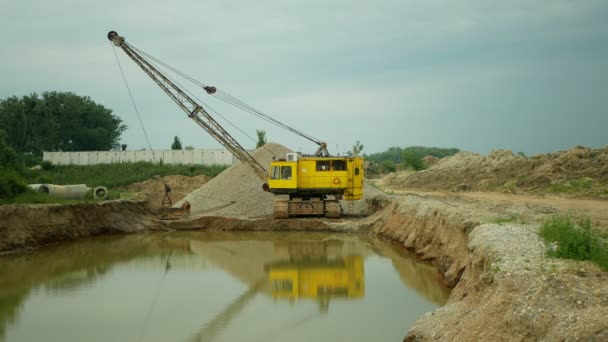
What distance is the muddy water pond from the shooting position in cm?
908

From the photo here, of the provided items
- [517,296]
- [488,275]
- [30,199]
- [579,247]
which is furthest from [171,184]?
[517,296]

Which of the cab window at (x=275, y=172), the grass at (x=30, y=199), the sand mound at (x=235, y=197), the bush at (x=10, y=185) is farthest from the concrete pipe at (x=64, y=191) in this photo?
the cab window at (x=275, y=172)

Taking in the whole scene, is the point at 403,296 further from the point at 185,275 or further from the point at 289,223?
the point at 289,223

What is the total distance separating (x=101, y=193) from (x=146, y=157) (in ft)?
67.7

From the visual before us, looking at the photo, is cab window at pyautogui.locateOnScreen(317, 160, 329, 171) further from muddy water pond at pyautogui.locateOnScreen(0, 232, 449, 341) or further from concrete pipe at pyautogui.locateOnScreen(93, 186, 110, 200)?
concrete pipe at pyautogui.locateOnScreen(93, 186, 110, 200)

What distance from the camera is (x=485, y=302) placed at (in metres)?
6.66

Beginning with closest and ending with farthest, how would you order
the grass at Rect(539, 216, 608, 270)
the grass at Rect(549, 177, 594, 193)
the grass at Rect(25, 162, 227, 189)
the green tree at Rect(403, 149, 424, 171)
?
the grass at Rect(539, 216, 608, 270), the grass at Rect(549, 177, 594, 193), the grass at Rect(25, 162, 227, 189), the green tree at Rect(403, 149, 424, 171)

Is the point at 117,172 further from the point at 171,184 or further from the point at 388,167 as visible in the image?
the point at 388,167

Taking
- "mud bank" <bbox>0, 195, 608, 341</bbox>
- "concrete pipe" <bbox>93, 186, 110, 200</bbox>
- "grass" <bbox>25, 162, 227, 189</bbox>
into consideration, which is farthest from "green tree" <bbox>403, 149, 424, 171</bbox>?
"mud bank" <bbox>0, 195, 608, 341</bbox>

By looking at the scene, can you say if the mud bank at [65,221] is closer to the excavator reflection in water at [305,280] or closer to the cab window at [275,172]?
the cab window at [275,172]

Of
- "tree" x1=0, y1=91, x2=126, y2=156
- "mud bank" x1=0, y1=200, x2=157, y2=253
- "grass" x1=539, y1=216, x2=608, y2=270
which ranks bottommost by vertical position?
"mud bank" x1=0, y1=200, x2=157, y2=253

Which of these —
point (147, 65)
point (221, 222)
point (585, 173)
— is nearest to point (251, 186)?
point (221, 222)

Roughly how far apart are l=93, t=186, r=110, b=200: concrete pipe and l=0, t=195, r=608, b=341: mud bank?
5.75 metres

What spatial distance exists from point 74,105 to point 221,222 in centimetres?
3946
